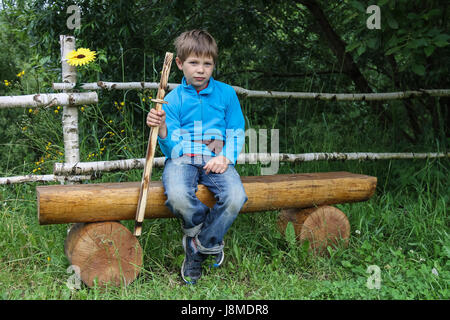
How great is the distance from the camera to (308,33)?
18.8 feet

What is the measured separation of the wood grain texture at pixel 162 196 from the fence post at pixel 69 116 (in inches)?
21.3

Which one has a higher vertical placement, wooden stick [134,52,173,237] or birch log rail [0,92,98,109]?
birch log rail [0,92,98,109]

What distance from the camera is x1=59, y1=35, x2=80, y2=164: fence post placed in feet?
10.3

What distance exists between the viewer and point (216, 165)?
2.71 metres

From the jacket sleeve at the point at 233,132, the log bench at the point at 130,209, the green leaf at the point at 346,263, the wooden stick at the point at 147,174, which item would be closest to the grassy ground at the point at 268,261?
the green leaf at the point at 346,263

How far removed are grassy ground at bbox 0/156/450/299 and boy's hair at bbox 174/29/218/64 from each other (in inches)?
47.3

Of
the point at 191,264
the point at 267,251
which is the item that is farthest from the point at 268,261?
the point at 191,264

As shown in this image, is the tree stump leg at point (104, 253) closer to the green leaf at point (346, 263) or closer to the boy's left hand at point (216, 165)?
the boy's left hand at point (216, 165)

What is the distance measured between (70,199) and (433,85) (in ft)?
14.1

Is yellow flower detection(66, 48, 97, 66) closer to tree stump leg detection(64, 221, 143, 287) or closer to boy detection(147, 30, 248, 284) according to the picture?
boy detection(147, 30, 248, 284)

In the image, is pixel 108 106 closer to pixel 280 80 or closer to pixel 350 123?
pixel 280 80

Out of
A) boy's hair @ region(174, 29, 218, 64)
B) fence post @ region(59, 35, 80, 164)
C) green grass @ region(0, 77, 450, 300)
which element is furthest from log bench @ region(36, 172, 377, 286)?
boy's hair @ region(174, 29, 218, 64)

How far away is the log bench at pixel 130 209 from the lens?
2523 millimetres
